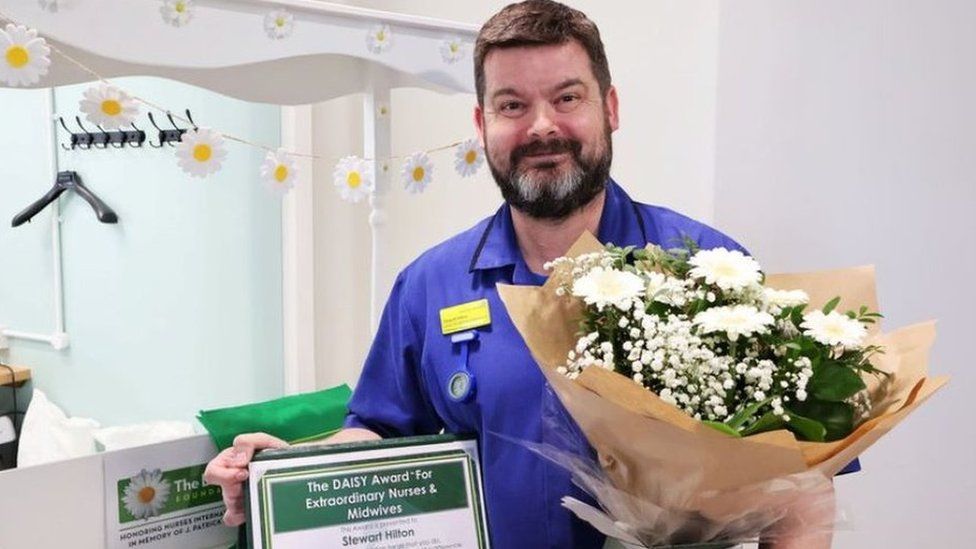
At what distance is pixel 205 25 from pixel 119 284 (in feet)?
6.36

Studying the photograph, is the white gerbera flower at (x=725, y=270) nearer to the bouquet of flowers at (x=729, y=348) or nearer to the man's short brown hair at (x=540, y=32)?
the bouquet of flowers at (x=729, y=348)

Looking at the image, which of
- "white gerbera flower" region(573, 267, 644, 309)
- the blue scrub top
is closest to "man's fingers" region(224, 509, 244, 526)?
the blue scrub top

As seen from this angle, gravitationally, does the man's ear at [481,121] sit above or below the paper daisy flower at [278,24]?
below

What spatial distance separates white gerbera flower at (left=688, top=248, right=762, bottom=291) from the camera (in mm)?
822

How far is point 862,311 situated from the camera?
0.89m

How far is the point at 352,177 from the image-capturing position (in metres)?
1.84

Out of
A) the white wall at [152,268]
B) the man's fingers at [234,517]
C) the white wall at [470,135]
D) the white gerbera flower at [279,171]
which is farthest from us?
the white wall at [152,268]

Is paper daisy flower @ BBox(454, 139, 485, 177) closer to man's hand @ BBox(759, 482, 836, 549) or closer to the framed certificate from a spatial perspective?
the framed certificate

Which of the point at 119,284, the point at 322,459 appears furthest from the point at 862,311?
the point at 119,284

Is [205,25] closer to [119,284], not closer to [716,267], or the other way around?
[716,267]

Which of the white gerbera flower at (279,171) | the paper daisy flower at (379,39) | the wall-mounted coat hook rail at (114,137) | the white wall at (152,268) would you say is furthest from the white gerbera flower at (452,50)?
the wall-mounted coat hook rail at (114,137)

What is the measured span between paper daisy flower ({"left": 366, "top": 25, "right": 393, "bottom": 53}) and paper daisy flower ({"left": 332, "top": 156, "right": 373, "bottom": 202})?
0.80 ft

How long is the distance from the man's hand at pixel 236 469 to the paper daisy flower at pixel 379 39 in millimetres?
893

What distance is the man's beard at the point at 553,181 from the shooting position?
4.01 ft
